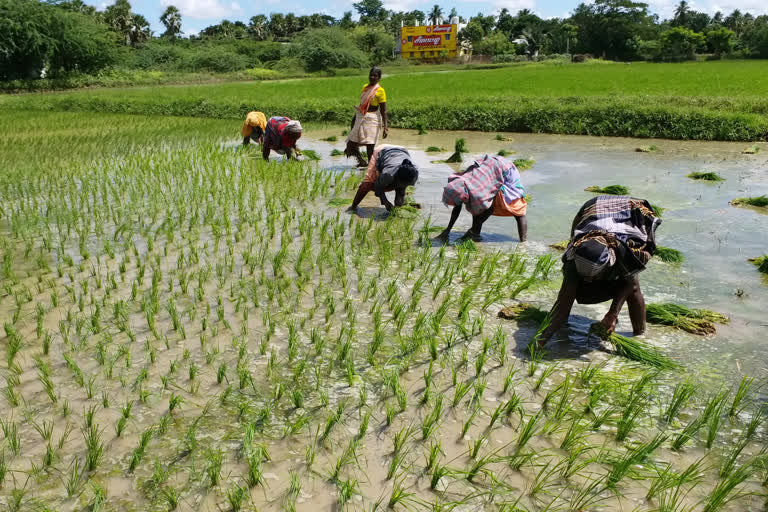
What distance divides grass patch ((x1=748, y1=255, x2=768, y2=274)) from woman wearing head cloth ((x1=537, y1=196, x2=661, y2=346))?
1590mm

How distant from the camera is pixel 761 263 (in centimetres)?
428

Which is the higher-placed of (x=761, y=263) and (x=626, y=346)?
(x=761, y=263)

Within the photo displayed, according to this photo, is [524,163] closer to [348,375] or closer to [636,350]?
[636,350]

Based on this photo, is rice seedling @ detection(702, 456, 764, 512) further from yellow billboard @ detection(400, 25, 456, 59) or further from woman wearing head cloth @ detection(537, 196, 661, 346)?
yellow billboard @ detection(400, 25, 456, 59)

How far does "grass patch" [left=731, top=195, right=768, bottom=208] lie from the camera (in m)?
6.03

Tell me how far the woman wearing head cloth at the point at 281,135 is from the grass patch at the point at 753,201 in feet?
17.4

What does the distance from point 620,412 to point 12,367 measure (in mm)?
2821

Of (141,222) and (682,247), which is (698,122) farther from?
(141,222)

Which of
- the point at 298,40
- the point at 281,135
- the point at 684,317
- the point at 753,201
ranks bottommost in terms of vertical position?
the point at 684,317

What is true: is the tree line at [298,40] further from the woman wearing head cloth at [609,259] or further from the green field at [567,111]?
the woman wearing head cloth at [609,259]

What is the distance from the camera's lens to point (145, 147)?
1002cm

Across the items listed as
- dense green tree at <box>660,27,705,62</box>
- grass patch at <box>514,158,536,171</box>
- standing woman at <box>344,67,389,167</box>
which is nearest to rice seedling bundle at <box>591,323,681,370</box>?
standing woman at <box>344,67,389,167</box>

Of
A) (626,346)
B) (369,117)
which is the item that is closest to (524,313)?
(626,346)

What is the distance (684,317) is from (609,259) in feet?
2.84
